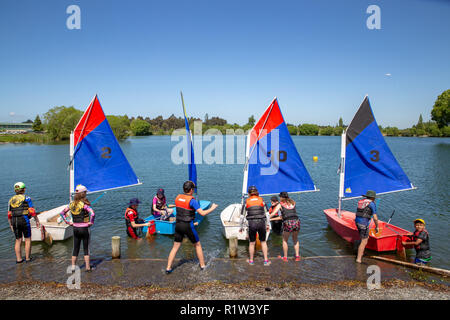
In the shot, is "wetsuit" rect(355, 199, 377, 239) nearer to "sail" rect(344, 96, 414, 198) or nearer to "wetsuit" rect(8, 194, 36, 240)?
"sail" rect(344, 96, 414, 198)

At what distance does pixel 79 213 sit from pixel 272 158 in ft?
24.7

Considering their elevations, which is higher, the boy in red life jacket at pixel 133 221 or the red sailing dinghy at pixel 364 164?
the red sailing dinghy at pixel 364 164

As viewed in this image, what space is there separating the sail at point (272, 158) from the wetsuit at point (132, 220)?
15.3 feet

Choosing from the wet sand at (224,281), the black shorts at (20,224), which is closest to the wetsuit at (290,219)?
the wet sand at (224,281)

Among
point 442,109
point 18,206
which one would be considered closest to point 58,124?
point 18,206

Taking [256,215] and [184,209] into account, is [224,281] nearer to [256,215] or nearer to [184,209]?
[256,215]

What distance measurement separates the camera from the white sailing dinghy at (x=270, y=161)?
11398mm

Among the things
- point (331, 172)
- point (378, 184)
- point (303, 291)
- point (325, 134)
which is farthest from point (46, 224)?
point (325, 134)

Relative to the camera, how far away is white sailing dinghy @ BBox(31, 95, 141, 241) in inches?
449

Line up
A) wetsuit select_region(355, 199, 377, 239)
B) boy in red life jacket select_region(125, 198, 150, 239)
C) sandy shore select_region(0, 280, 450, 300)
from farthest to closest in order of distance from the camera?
boy in red life jacket select_region(125, 198, 150, 239)
wetsuit select_region(355, 199, 377, 239)
sandy shore select_region(0, 280, 450, 300)

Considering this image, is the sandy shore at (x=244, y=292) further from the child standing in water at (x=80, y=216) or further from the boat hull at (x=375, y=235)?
the boat hull at (x=375, y=235)

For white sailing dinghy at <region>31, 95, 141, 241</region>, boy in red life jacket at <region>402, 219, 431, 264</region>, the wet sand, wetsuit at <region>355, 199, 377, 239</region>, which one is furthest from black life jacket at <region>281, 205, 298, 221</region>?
white sailing dinghy at <region>31, 95, 141, 241</region>

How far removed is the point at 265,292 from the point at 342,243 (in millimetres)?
6372
